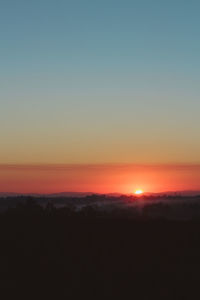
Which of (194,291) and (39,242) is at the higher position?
(39,242)

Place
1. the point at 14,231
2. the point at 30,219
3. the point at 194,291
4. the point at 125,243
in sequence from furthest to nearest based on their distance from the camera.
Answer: the point at 30,219
the point at 14,231
the point at 125,243
the point at 194,291

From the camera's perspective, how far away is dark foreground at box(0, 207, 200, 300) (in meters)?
34.3

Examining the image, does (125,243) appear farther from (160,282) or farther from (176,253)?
(160,282)

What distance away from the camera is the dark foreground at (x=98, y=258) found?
3434 cm

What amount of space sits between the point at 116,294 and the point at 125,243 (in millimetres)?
A: 9071

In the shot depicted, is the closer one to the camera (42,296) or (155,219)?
(42,296)

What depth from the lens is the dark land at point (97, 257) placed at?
34375 mm

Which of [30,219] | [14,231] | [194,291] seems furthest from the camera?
[30,219]

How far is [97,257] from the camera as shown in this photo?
129ft

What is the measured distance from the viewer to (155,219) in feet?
175

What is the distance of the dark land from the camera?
3438 cm

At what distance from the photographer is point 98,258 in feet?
128

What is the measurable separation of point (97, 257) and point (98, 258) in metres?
0.23

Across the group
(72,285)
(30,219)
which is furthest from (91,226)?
(72,285)
